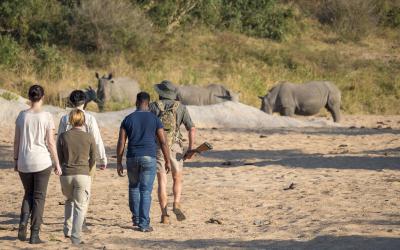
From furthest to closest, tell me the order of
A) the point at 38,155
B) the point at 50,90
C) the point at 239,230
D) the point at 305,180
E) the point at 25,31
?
1. the point at 25,31
2. the point at 50,90
3. the point at 305,180
4. the point at 239,230
5. the point at 38,155

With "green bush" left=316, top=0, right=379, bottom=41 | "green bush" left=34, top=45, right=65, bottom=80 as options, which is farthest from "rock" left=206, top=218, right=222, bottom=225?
"green bush" left=316, top=0, right=379, bottom=41

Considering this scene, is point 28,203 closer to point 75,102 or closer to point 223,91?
point 75,102

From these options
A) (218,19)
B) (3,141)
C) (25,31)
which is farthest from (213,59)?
(3,141)

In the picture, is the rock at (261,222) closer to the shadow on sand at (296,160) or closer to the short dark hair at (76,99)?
the short dark hair at (76,99)

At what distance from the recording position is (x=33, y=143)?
928cm

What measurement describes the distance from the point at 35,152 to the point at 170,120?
6.53ft

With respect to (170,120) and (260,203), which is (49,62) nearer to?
(260,203)

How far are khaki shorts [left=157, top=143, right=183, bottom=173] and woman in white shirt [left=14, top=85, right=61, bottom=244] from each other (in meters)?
1.62

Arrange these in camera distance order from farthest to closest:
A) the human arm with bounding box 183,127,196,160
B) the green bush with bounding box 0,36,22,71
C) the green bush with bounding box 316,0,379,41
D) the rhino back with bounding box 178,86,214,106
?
the green bush with bounding box 316,0,379,41, the green bush with bounding box 0,36,22,71, the rhino back with bounding box 178,86,214,106, the human arm with bounding box 183,127,196,160

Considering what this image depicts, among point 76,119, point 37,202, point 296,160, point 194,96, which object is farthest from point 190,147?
point 194,96

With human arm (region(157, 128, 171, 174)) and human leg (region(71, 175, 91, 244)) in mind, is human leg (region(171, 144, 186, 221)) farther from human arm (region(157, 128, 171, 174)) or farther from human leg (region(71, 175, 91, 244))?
human leg (region(71, 175, 91, 244))

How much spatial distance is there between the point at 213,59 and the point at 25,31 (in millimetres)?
7694

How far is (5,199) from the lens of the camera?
12.9 metres

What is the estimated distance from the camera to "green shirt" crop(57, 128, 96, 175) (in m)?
9.34
